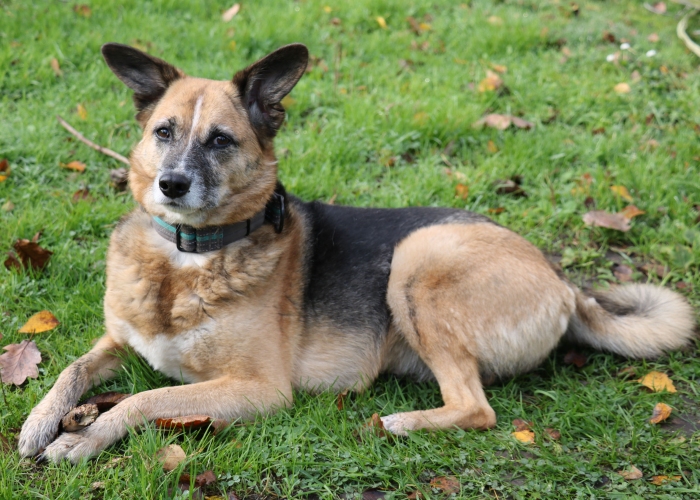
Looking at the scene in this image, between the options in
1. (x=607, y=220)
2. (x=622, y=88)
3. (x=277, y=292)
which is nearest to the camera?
(x=277, y=292)

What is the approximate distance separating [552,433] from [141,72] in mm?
2936

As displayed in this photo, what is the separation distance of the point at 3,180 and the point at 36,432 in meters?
2.49

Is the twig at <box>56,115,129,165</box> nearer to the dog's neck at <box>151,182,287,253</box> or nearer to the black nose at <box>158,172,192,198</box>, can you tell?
the dog's neck at <box>151,182,287,253</box>

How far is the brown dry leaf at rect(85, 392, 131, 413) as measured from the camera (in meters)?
3.26

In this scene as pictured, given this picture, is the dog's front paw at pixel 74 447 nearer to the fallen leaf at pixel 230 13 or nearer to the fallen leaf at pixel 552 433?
the fallen leaf at pixel 552 433

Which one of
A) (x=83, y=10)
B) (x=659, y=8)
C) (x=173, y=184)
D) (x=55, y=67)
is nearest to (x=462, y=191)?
(x=173, y=184)

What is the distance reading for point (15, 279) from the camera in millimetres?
3906

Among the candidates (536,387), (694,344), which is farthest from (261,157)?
(694,344)

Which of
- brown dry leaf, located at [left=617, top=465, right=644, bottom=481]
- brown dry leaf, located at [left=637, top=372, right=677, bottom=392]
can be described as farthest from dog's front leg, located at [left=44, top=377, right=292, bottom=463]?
brown dry leaf, located at [left=637, top=372, right=677, bottom=392]

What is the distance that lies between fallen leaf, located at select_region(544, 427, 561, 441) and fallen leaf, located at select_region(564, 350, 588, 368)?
0.69 meters

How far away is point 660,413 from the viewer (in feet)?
11.1

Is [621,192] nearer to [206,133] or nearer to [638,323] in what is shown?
[638,323]

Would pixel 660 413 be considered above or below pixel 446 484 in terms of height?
below

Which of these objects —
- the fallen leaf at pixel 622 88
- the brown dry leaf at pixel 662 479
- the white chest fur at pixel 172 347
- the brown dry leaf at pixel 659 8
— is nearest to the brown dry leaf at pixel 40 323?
the white chest fur at pixel 172 347
